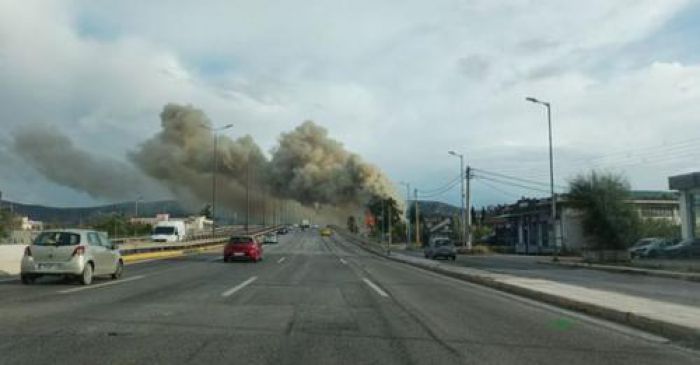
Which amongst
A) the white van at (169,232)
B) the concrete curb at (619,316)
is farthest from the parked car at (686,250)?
the white van at (169,232)

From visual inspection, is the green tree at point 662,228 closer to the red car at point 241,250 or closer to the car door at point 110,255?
the red car at point 241,250

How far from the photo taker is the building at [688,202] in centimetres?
5091

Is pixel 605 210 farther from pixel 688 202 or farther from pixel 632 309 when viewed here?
pixel 632 309

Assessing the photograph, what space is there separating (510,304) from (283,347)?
26.0ft

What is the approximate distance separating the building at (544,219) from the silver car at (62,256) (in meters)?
47.2

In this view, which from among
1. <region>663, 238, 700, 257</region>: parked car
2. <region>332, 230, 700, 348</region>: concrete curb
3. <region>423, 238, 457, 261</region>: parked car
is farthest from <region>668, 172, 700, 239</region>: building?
<region>332, 230, 700, 348</region>: concrete curb

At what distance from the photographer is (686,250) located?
4575 cm

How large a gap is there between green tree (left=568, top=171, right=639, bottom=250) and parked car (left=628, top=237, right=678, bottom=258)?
1112 millimetres

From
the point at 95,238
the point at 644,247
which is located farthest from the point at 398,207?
the point at 95,238

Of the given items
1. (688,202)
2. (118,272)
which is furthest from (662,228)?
(118,272)

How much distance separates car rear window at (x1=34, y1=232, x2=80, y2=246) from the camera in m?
20.5

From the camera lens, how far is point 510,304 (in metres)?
16.1

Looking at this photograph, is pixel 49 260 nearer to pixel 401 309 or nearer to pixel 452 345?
pixel 401 309

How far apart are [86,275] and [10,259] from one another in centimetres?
808
